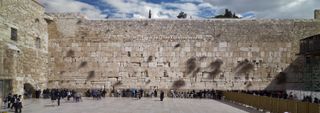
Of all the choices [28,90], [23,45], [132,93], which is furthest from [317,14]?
[28,90]

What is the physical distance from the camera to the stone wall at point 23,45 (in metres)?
19.9

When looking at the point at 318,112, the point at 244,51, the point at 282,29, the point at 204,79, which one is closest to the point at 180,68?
the point at 204,79

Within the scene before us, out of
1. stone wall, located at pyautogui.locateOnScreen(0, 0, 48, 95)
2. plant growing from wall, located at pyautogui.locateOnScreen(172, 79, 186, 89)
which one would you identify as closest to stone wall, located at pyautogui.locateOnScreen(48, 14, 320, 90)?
plant growing from wall, located at pyautogui.locateOnScreen(172, 79, 186, 89)

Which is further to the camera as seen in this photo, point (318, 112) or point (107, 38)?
point (107, 38)

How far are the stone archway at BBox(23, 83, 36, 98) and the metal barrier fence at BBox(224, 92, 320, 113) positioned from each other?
37.4ft

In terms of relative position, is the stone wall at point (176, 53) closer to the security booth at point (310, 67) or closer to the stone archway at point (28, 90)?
the security booth at point (310, 67)

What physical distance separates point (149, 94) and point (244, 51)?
6426 mm

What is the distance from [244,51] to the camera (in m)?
26.7

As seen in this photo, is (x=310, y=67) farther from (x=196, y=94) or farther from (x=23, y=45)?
(x=23, y=45)

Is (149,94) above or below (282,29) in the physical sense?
below

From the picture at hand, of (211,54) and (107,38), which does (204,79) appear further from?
(107,38)

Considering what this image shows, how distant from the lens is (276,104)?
14.6 metres

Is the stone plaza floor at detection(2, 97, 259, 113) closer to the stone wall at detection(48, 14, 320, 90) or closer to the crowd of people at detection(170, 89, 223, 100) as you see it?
the crowd of people at detection(170, 89, 223, 100)

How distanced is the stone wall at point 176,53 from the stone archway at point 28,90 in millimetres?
2448
